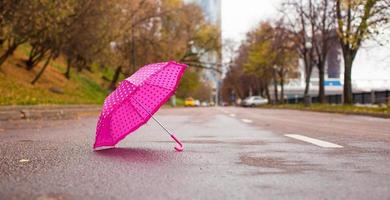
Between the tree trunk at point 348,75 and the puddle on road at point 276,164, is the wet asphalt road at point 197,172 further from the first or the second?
the tree trunk at point 348,75

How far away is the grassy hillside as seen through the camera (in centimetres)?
3020

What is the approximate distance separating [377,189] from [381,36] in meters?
25.0

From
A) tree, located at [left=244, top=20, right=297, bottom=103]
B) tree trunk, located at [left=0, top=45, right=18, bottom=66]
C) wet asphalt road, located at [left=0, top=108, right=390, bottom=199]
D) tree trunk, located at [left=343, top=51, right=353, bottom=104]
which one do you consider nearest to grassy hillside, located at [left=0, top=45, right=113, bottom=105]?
tree trunk, located at [left=0, top=45, right=18, bottom=66]

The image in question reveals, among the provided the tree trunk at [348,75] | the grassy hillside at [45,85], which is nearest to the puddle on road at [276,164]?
the grassy hillside at [45,85]

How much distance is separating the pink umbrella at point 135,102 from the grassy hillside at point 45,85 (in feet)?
57.5

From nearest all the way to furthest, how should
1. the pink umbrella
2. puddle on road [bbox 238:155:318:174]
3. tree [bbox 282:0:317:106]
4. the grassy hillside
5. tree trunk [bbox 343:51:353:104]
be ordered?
1. puddle on road [bbox 238:155:318:174]
2. the pink umbrella
3. the grassy hillside
4. tree trunk [bbox 343:51:353:104]
5. tree [bbox 282:0:317:106]

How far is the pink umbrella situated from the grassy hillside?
690 inches

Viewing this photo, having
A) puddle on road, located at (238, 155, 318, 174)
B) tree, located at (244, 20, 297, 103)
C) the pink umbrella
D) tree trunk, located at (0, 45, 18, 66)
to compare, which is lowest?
puddle on road, located at (238, 155, 318, 174)

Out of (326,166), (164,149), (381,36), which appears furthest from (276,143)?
(381,36)

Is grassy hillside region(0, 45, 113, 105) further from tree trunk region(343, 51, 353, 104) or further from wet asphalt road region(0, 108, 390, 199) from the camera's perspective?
wet asphalt road region(0, 108, 390, 199)

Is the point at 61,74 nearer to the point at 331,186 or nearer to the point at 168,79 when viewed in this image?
the point at 168,79

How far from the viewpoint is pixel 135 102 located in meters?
7.09

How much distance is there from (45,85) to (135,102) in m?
33.6

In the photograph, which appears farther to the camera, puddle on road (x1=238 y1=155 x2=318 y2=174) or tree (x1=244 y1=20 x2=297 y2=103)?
tree (x1=244 y1=20 x2=297 y2=103)
